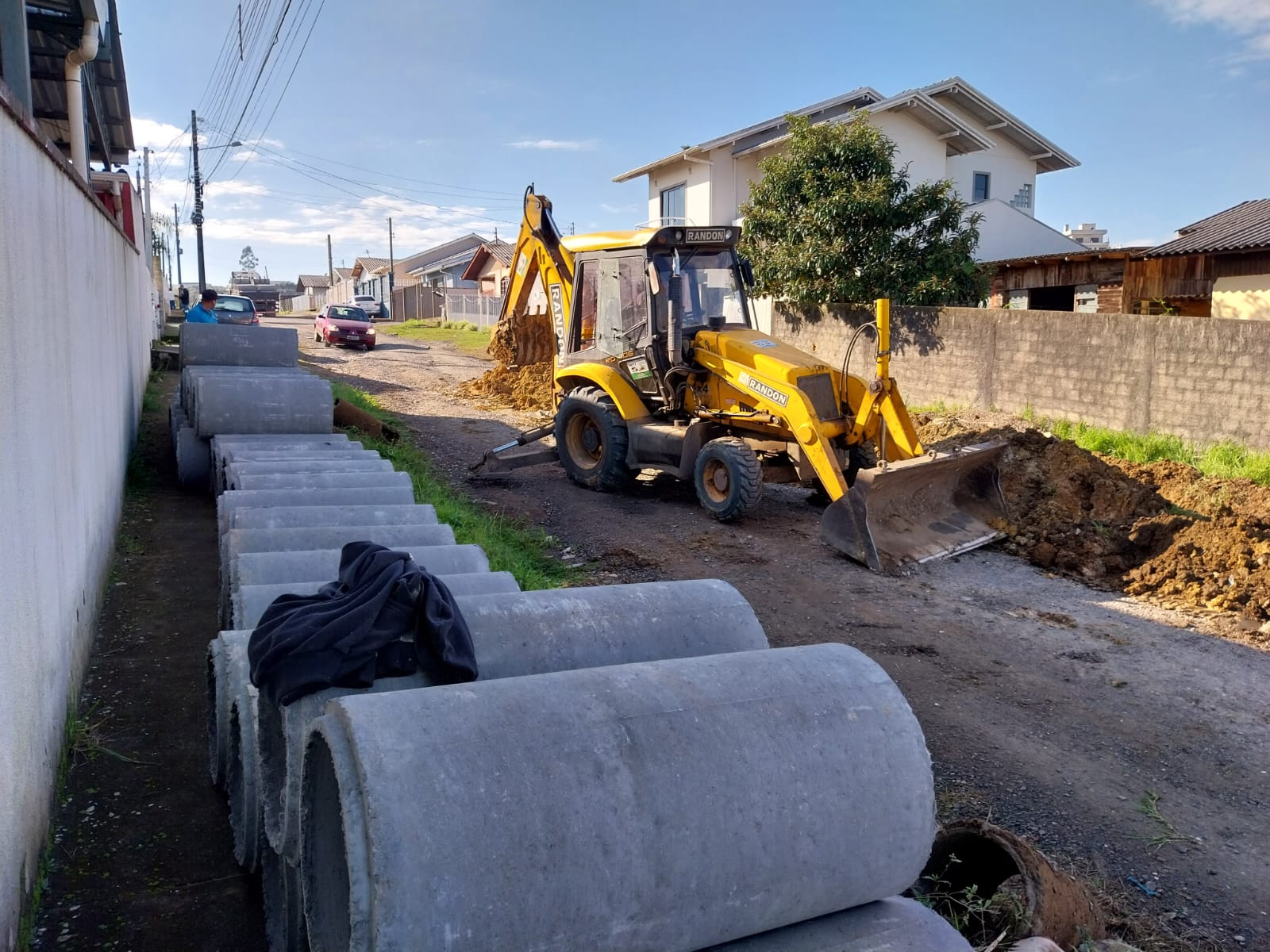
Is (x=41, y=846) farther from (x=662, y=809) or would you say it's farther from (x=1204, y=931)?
(x=1204, y=931)

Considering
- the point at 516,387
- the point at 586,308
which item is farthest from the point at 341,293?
the point at 586,308

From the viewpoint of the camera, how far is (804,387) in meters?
9.32

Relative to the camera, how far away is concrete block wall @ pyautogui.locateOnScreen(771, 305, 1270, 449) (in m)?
11.1

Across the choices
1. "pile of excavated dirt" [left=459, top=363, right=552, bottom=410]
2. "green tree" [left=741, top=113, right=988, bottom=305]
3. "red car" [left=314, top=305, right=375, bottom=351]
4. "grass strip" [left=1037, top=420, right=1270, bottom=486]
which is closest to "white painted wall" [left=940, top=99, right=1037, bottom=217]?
"green tree" [left=741, top=113, right=988, bottom=305]

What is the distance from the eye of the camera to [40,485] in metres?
4.10

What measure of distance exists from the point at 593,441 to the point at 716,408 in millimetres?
1881

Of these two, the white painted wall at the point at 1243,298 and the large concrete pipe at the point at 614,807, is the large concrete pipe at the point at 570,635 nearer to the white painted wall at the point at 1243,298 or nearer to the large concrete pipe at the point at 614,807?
the large concrete pipe at the point at 614,807

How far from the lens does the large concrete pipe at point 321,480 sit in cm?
647

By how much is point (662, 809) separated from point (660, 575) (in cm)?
587

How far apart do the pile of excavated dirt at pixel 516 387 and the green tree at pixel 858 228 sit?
466 centimetres

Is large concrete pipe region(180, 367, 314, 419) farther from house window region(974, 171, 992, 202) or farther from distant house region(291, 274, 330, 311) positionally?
distant house region(291, 274, 330, 311)

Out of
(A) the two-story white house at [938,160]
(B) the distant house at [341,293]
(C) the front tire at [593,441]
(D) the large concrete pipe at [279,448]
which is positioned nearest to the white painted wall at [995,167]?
(A) the two-story white house at [938,160]

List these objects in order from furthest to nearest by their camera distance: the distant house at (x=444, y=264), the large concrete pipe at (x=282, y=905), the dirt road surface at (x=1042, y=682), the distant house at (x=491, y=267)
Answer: the distant house at (x=444, y=264) → the distant house at (x=491, y=267) → the dirt road surface at (x=1042, y=682) → the large concrete pipe at (x=282, y=905)

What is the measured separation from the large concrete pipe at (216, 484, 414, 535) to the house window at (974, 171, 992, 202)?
25.9 metres
